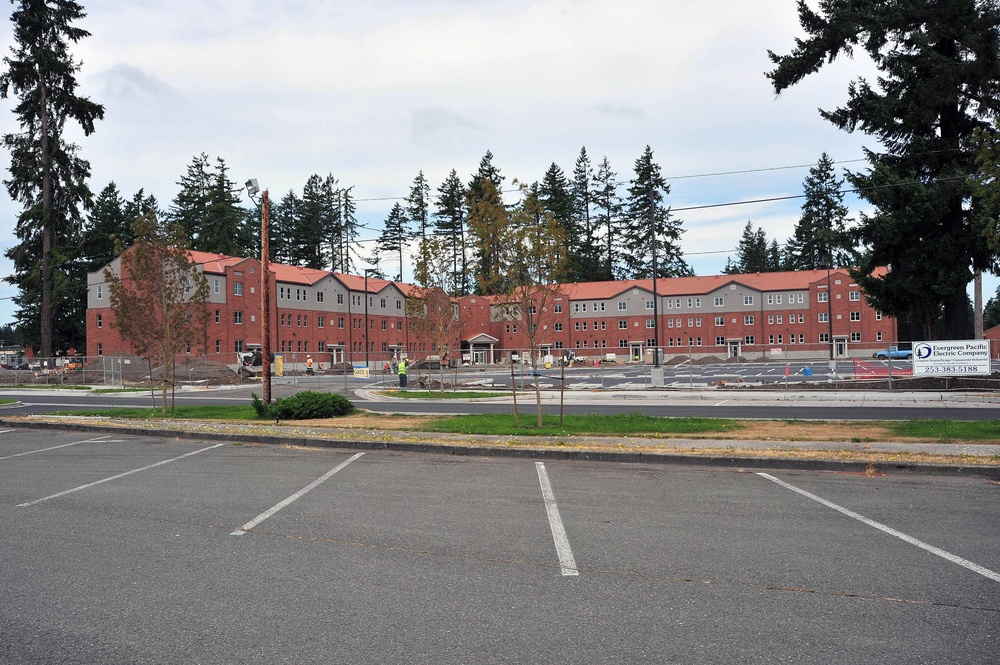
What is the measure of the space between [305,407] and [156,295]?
6037 millimetres

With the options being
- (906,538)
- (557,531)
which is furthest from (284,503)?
(906,538)

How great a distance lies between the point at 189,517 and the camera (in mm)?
7949

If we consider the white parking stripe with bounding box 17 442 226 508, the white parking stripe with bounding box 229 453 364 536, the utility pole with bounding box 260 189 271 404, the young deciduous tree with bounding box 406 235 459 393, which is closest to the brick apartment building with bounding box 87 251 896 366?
the young deciduous tree with bounding box 406 235 459 393

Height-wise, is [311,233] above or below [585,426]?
above

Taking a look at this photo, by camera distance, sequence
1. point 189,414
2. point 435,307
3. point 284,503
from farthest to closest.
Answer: point 435,307 < point 189,414 < point 284,503

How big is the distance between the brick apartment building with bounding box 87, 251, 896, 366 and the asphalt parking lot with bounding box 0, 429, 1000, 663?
216ft

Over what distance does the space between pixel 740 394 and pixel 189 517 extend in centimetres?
2464

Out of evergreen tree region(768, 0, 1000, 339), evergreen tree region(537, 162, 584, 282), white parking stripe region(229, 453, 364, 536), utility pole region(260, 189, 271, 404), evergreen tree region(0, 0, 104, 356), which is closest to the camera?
white parking stripe region(229, 453, 364, 536)

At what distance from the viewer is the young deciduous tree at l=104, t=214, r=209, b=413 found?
800 inches

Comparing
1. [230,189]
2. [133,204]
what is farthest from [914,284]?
[133,204]

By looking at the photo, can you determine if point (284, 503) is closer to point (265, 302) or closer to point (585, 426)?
point (585, 426)

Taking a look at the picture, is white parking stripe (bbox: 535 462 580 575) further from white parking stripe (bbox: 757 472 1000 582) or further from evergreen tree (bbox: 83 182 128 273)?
evergreen tree (bbox: 83 182 128 273)

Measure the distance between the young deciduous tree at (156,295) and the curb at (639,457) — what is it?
5.72 m

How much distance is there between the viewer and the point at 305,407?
19094mm
